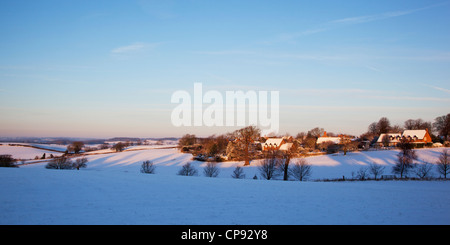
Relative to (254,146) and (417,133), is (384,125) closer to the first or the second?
(417,133)

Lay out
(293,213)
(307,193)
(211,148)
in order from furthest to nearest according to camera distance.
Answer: (211,148)
(307,193)
(293,213)

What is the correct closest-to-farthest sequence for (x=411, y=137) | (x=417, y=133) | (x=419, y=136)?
(x=419, y=136) < (x=411, y=137) < (x=417, y=133)

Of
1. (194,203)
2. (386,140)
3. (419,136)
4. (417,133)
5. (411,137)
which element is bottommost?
(194,203)

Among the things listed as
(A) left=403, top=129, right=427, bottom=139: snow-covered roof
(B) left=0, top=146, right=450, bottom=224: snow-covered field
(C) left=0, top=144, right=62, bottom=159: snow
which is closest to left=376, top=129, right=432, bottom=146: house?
(A) left=403, top=129, right=427, bottom=139: snow-covered roof

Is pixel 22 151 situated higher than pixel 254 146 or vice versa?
pixel 254 146

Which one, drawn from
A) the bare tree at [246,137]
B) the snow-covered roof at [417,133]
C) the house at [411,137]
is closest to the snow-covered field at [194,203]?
the bare tree at [246,137]

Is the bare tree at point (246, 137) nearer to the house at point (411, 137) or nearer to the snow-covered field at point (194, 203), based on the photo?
the snow-covered field at point (194, 203)

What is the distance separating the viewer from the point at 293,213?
14.1 metres

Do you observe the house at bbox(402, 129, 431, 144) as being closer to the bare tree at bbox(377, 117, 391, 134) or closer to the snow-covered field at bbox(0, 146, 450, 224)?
the bare tree at bbox(377, 117, 391, 134)

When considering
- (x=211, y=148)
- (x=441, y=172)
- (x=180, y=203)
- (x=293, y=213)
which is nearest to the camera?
(x=293, y=213)

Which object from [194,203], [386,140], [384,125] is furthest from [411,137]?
[194,203]
